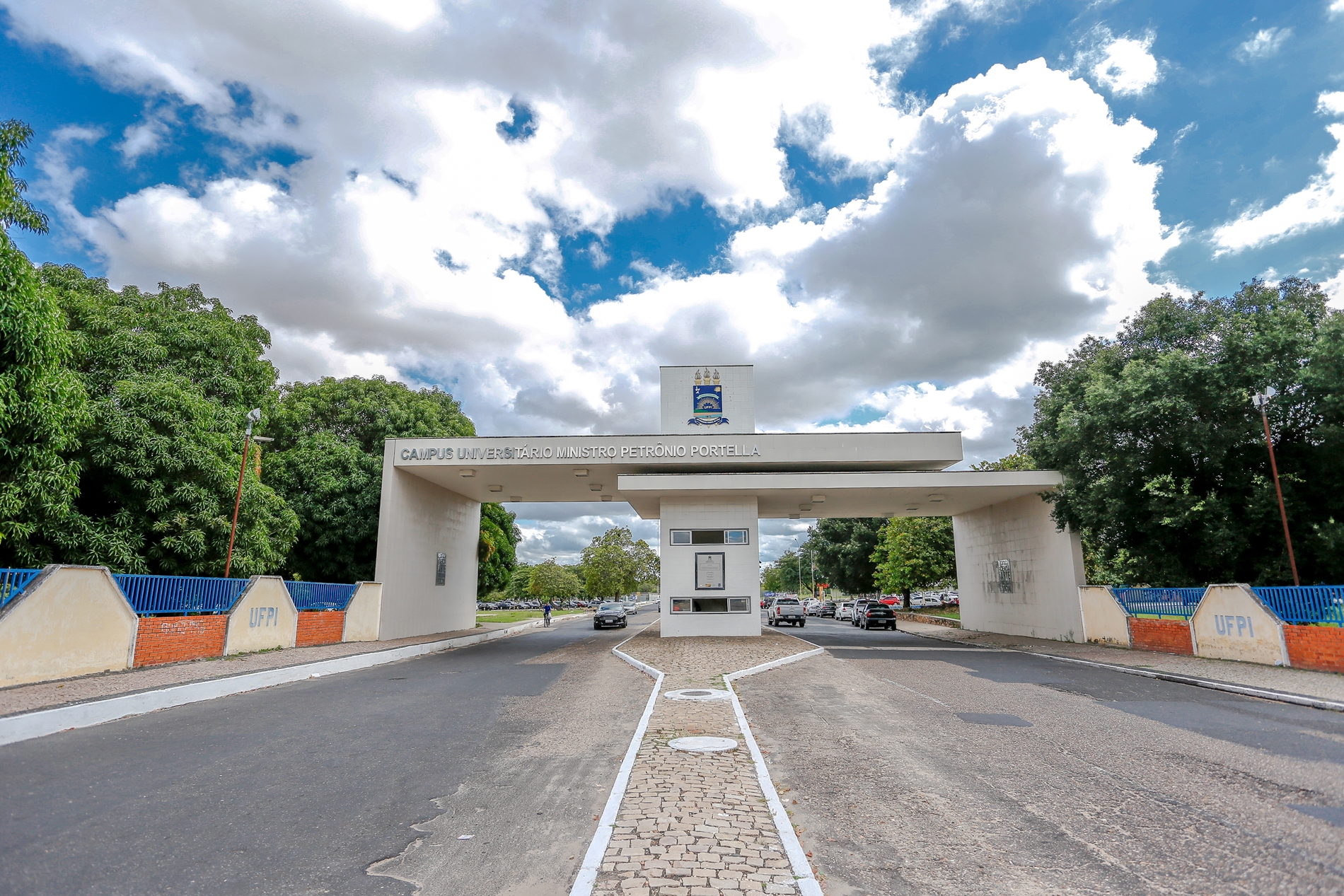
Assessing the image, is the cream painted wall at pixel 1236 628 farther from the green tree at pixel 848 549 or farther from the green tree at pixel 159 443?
the green tree at pixel 848 549

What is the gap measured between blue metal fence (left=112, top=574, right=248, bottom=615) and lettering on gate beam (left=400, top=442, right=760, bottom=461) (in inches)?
303

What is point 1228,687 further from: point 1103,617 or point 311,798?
point 311,798

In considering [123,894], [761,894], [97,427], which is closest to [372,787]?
[123,894]

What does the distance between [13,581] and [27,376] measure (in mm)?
3364

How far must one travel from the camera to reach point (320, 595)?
68.0ft

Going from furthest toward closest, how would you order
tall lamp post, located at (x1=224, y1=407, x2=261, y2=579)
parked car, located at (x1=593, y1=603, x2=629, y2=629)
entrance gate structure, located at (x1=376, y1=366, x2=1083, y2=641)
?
parked car, located at (x1=593, y1=603, x2=629, y2=629)
entrance gate structure, located at (x1=376, y1=366, x2=1083, y2=641)
tall lamp post, located at (x1=224, y1=407, x2=261, y2=579)

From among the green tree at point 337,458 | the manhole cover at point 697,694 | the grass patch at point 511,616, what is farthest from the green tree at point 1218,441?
the grass patch at point 511,616

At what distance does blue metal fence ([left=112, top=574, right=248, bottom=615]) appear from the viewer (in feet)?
45.4

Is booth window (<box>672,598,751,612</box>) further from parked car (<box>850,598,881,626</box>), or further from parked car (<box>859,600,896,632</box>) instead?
parked car (<box>850,598,881,626</box>)

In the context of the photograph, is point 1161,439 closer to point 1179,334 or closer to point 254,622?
point 1179,334

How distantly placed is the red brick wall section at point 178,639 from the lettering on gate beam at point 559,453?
881 cm

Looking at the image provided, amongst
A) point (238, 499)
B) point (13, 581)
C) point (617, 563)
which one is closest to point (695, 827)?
point (13, 581)

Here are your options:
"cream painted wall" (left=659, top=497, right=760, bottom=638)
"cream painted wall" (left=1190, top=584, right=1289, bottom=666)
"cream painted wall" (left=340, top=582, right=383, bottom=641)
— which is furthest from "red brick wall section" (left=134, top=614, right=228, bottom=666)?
"cream painted wall" (left=1190, top=584, right=1289, bottom=666)

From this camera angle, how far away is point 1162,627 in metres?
17.8
